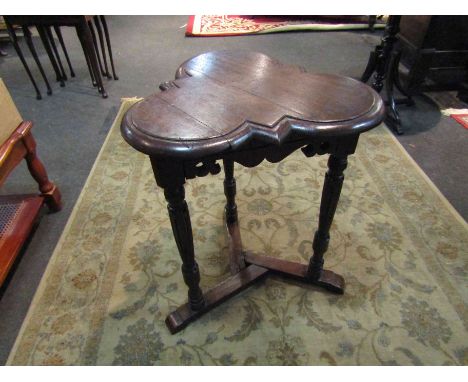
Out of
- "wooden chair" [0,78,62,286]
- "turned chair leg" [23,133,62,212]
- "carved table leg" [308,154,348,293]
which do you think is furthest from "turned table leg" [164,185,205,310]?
"turned chair leg" [23,133,62,212]

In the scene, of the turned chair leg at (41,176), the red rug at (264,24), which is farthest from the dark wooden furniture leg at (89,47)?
the red rug at (264,24)

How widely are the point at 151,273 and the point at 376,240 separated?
886 mm

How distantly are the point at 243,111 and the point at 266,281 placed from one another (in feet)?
2.25

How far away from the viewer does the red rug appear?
3535 millimetres

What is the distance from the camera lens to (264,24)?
3.74 m

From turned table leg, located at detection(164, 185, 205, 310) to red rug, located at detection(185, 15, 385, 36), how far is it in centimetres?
323

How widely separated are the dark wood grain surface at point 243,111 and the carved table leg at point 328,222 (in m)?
0.13

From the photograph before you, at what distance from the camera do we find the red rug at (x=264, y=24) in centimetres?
354

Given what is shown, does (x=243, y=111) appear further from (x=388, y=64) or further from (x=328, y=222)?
(x=388, y=64)

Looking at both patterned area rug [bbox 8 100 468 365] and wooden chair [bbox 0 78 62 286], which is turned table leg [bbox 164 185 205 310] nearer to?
patterned area rug [bbox 8 100 468 365]

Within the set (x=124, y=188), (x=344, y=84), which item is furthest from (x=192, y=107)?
(x=124, y=188)

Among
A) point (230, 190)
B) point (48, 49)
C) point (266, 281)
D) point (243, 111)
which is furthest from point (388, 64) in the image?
point (48, 49)

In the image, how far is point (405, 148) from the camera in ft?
5.91

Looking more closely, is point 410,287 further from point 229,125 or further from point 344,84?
point 229,125
